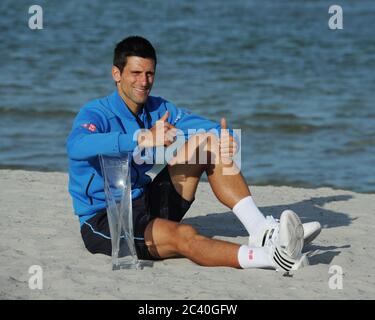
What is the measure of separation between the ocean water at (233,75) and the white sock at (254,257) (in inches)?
178

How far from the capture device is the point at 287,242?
4840 millimetres

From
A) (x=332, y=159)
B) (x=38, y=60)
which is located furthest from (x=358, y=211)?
(x=38, y=60)

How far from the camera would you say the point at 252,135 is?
11898mm

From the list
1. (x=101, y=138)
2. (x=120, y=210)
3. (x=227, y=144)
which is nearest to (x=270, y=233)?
(x=227, y=144)

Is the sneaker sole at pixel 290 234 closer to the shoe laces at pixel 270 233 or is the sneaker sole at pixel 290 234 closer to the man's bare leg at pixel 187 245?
the shoe laces at pixel 270 233

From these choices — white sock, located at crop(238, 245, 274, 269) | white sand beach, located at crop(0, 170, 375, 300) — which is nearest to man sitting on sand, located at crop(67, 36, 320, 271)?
white sock, located at crop(238, 245, 274, 269)

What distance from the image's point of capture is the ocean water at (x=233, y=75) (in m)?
10.8

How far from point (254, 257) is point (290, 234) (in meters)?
0.29

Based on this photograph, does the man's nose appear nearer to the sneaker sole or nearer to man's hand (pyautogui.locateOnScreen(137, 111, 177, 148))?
man's hand (pyautogui.locateOnScreen(137, 111, 177, 148))

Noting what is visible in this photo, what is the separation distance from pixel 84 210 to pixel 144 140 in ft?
2.57

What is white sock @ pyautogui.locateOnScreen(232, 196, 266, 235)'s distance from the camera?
5.21 metres

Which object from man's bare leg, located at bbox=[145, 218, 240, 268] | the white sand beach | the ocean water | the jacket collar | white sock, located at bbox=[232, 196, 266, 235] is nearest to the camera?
the white sand beach

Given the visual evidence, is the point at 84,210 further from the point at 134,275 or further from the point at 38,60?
the point at 38,60
